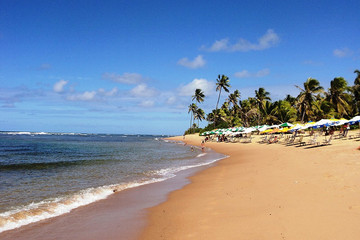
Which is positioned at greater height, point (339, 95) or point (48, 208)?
point (339, 95)

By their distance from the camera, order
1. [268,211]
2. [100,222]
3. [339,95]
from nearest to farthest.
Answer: [268,211] < [100,222] < [339,95]

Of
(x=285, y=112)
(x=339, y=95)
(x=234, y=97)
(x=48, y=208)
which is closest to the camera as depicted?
(x=48, y=208)

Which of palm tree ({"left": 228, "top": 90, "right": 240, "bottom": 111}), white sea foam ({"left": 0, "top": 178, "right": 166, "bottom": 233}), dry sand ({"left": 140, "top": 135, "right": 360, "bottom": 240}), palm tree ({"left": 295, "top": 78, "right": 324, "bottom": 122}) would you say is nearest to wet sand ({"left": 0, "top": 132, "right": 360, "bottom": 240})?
dry sand ({"left": 140, "top": 135, "right": 360, "bottom": 240})

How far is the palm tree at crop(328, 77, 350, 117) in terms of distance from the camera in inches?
1505

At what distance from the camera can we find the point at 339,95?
39156mm

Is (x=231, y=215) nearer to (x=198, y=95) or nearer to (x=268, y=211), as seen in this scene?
(x=268, y=211)

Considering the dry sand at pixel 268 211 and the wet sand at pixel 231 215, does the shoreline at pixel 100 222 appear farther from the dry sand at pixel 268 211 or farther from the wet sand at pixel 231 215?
the dry sand at pixel 268 211

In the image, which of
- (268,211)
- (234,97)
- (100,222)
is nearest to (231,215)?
(268,211)

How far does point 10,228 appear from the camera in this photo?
20.2ft

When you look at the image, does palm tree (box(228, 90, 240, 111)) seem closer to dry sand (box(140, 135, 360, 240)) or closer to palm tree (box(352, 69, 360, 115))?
palm tree (box(352, 69, 360, 115))

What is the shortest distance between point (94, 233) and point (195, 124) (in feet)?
343

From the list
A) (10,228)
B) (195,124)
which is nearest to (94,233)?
(10,228)

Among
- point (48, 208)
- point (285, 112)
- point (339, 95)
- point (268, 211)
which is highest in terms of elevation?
point (339, 95)

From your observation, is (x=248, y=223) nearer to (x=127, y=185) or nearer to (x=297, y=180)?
(x=297, y=180)
